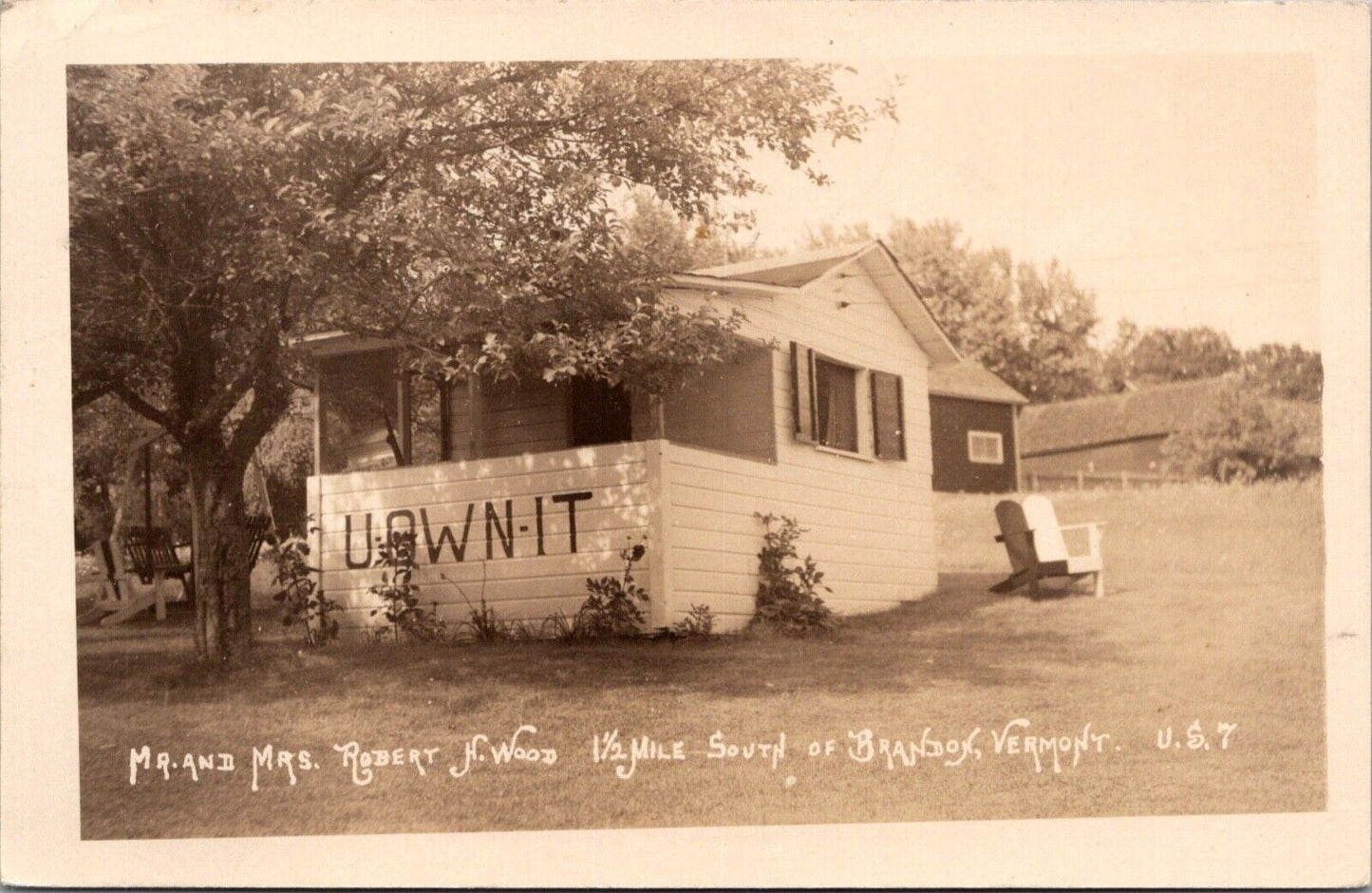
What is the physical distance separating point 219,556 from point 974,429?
3.53 m

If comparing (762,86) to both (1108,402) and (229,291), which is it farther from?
(229,291)

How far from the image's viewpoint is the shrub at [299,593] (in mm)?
6414

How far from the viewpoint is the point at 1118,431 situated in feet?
20.5

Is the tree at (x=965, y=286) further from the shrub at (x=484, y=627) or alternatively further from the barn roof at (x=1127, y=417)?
the shrub at (x=484, y=627)

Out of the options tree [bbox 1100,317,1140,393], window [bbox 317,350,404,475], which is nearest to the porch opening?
window [bbox 317,350,404,475]

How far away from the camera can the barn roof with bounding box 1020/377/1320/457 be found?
20.4 feet

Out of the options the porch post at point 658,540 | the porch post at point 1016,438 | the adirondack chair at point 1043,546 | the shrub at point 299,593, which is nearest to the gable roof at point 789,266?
the porch post at point 658,540

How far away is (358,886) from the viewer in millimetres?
5938

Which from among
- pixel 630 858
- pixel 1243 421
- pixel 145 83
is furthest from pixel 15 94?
pixel 1243 421

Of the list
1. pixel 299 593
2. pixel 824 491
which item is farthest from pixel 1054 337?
pixel 299 593

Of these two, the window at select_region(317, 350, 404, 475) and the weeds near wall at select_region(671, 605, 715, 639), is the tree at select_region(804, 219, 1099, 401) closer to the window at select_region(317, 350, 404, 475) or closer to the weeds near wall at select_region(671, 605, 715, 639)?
the weeds near wall at select_region(671, 605, 715, 639)

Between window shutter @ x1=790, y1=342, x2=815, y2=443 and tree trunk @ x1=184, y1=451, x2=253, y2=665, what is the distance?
8.72ft

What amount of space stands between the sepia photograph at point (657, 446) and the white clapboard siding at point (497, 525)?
0.9 inches

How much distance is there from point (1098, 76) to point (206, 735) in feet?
16.1
